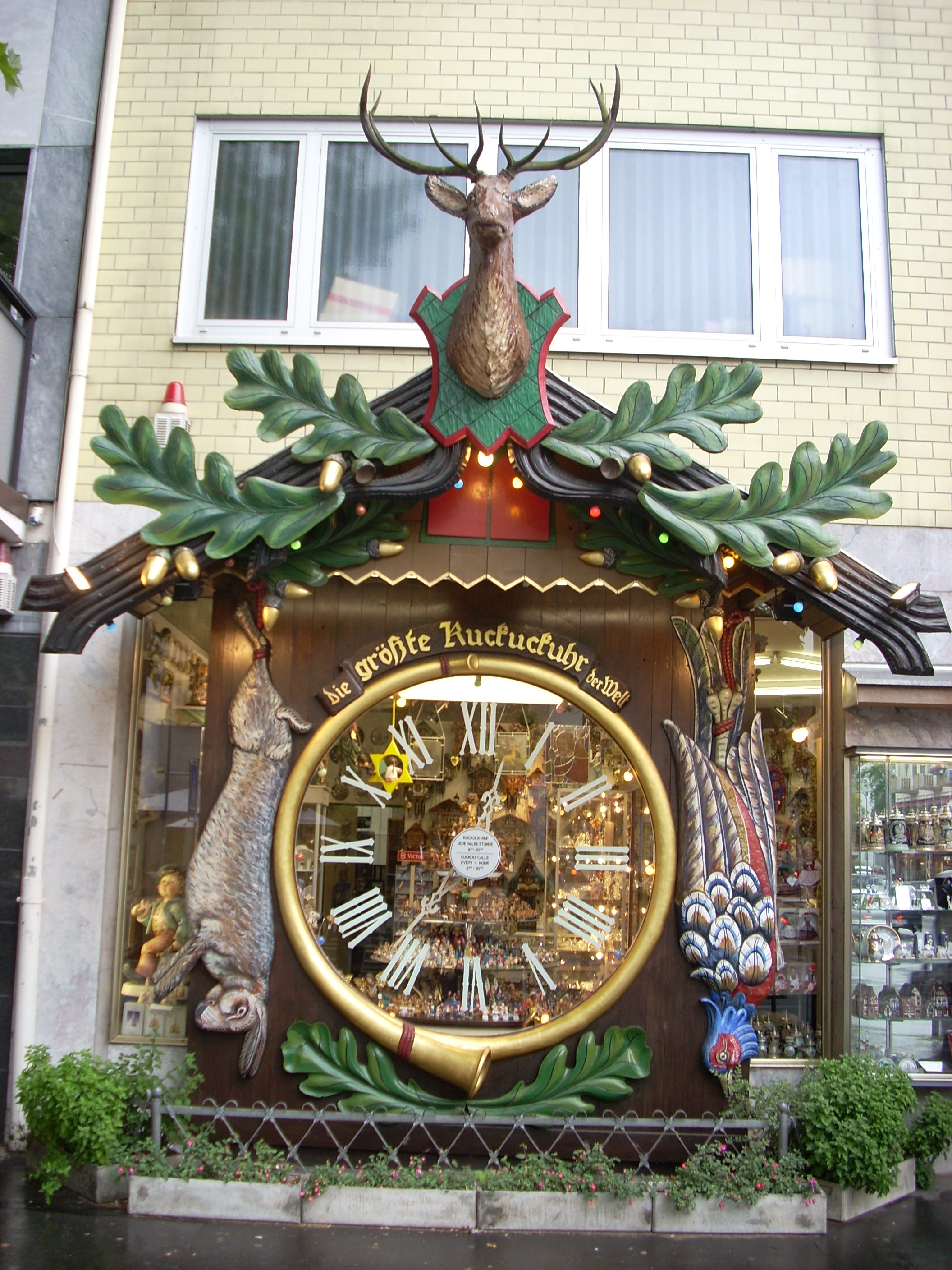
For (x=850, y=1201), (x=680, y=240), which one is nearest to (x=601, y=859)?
(x=850, y=1201)

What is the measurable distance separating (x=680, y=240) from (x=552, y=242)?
96cm

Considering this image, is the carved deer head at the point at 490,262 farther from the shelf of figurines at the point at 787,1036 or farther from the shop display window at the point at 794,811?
the shelf of figurines at the point at 787,1036

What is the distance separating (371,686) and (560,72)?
4.87m

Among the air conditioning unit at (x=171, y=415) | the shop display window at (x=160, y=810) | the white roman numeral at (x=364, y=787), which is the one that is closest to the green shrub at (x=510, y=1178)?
the shop display window at (x=160, y=810)

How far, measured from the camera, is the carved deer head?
6.06 meters

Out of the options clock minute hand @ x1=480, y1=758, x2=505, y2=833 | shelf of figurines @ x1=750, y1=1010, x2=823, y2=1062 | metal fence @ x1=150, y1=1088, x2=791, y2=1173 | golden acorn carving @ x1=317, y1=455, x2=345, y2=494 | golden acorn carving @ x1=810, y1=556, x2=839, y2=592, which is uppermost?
golden acorn carving @ x1=317, y1=455, x2=345, y2=494

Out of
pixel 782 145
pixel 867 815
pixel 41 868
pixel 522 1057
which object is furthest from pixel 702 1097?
pixel 782 145

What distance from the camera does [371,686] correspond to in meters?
7.22

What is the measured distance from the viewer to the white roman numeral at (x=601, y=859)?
23.8 ft

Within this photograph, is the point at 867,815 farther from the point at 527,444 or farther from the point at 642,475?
the point at 527,444

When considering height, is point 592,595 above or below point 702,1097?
above

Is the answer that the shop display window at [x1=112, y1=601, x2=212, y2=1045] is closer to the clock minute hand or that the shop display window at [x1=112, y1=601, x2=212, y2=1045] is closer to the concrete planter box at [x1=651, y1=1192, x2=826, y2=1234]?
the clock minute hand

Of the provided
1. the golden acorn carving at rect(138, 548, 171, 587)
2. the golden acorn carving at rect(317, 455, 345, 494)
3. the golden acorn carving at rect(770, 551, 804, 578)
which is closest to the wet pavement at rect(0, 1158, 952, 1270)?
the golden acorn carving at rect(138, 548, 171, 587)

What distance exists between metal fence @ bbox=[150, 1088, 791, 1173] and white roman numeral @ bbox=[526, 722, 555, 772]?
211 cm
